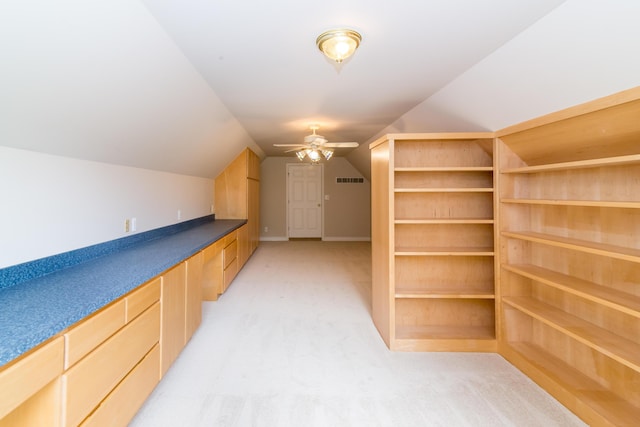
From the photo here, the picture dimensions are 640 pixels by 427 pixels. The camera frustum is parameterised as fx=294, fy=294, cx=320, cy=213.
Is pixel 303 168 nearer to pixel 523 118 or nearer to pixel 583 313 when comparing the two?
pixel 523 118

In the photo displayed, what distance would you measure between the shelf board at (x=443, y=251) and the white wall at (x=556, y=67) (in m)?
1.04

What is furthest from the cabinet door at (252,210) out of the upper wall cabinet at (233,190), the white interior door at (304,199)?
the white interior door at (304,199)

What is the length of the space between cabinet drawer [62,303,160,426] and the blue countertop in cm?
21

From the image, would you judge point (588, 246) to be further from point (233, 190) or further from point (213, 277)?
point (233, 190)

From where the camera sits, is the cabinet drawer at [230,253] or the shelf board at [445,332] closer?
the shelf board at [445,332]

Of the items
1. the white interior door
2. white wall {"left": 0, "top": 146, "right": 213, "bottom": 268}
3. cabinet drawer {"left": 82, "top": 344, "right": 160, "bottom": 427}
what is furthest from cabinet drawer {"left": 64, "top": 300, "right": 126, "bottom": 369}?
the white interior door

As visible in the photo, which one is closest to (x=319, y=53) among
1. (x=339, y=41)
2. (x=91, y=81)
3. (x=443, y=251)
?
(x=339, y=41)

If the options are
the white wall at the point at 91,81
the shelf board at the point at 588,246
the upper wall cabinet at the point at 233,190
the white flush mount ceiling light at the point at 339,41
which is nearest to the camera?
the white wall at the point at 91,81

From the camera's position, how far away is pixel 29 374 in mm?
933

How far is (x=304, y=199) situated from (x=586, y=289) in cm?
662

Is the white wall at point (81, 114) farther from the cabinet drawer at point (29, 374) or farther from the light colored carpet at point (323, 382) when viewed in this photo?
the light colored carpet at point (323, 382)

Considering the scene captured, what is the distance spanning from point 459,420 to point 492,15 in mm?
2271

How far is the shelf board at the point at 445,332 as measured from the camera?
2.45 m

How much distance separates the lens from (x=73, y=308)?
1161 mm
